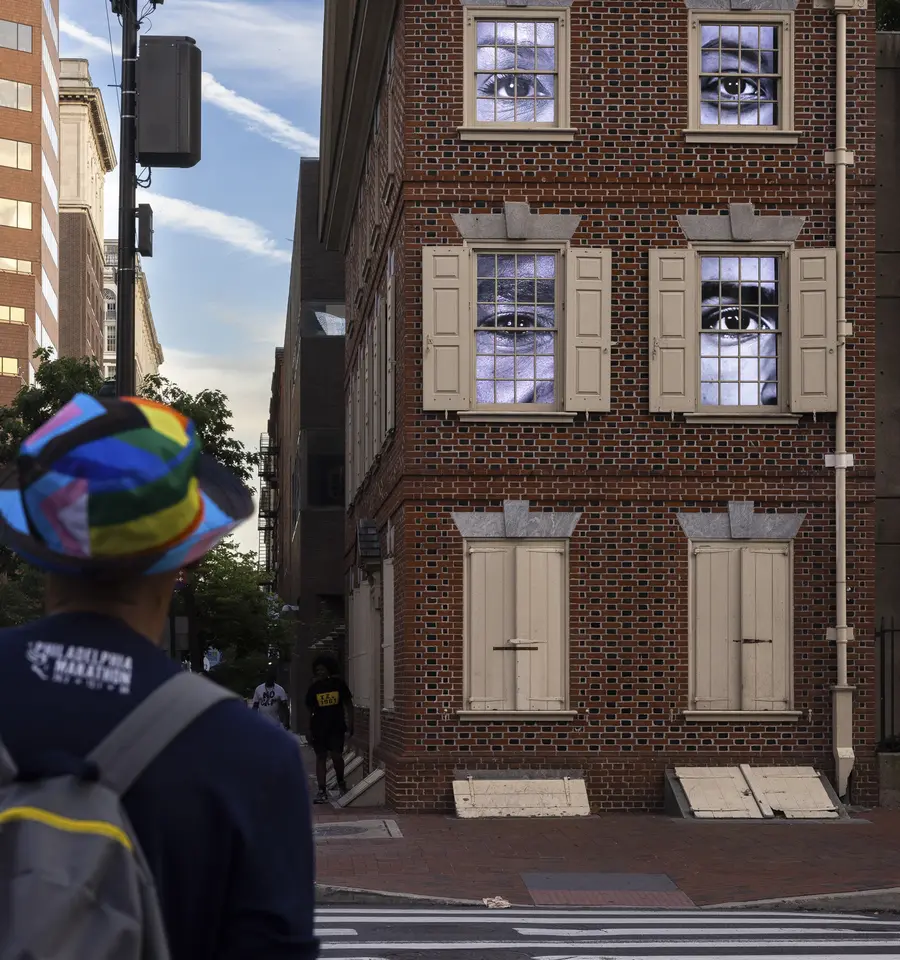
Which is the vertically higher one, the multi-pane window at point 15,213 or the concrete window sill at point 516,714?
the multi-pane window at point 15,213

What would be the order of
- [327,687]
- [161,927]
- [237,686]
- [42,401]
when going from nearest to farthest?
[161,927] → [327,687] → [42,401] → [237,686]

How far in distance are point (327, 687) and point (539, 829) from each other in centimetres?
431

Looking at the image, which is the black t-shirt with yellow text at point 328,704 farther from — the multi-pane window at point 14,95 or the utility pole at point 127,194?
the multi-pane window at point 14,95

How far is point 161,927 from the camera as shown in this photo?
2420 mm

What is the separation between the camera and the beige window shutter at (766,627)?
66.8 ft


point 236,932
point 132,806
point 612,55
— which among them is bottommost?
point 236,932

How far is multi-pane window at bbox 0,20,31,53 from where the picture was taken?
95.1 m

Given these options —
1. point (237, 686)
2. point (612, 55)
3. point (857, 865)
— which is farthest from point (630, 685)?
point (237, 686)

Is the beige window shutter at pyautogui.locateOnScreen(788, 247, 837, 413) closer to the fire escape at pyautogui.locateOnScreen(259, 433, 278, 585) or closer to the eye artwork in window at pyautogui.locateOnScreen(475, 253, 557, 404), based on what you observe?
the eye artwork in window at pyautogui.locateOnScreen(475, 253, 557, 404)

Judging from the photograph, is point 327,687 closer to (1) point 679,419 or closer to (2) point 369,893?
(1) point 679,419

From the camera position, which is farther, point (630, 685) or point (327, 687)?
point (327, 687)

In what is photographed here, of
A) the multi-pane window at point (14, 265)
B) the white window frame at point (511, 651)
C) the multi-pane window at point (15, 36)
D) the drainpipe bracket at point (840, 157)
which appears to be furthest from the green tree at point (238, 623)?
the multi-pane window at point (15, 36)

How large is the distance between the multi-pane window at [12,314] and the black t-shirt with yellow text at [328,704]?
7302cm

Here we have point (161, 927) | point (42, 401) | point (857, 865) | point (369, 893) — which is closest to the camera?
point (161, 927)
